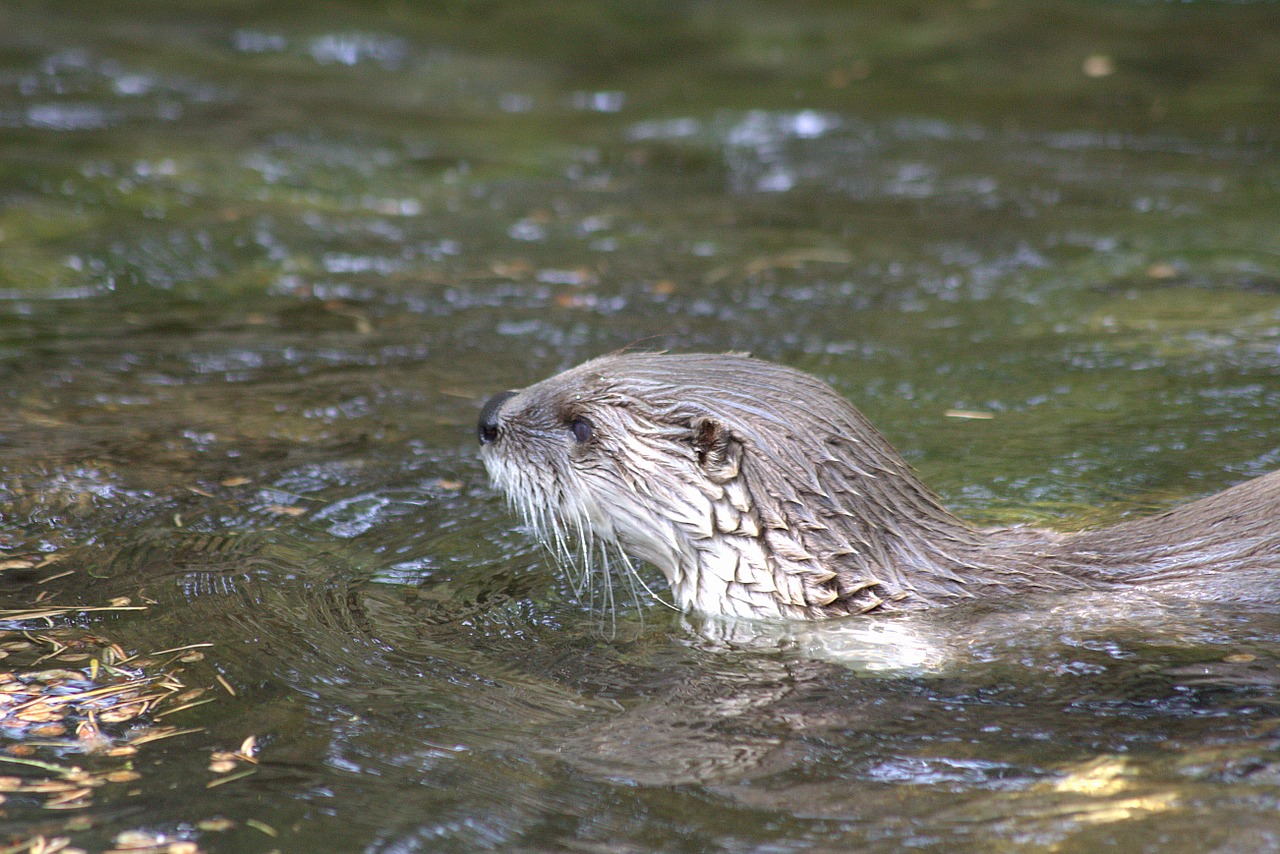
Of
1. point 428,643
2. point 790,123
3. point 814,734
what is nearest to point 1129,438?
point 814,734

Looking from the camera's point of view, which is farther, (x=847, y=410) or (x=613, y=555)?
(x=613, y=555)

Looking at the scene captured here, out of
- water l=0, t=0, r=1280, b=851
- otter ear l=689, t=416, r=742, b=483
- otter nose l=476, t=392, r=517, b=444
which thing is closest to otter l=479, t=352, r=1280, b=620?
otter ear l=689, t=416, r=742, b=483

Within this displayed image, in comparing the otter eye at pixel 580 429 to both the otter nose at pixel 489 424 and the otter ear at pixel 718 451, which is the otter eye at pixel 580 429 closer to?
the otter nose at pixel 489 424

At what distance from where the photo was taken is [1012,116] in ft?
33.4

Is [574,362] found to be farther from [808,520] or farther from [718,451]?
[808,520]

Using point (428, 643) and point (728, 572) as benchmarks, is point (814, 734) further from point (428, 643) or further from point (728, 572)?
point (428, 643)

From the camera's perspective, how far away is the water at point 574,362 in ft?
8.71

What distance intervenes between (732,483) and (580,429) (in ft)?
1.66

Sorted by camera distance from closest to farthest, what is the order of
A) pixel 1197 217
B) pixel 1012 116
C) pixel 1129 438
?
1. pixel 1129 438
2. pixel 1197 217
3. pixel 1012 116

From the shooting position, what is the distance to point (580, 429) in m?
3.65

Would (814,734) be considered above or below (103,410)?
below

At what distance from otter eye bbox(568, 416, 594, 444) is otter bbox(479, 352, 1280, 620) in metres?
0.03

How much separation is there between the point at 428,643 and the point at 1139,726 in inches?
64.0

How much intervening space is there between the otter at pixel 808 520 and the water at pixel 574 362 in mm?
109
